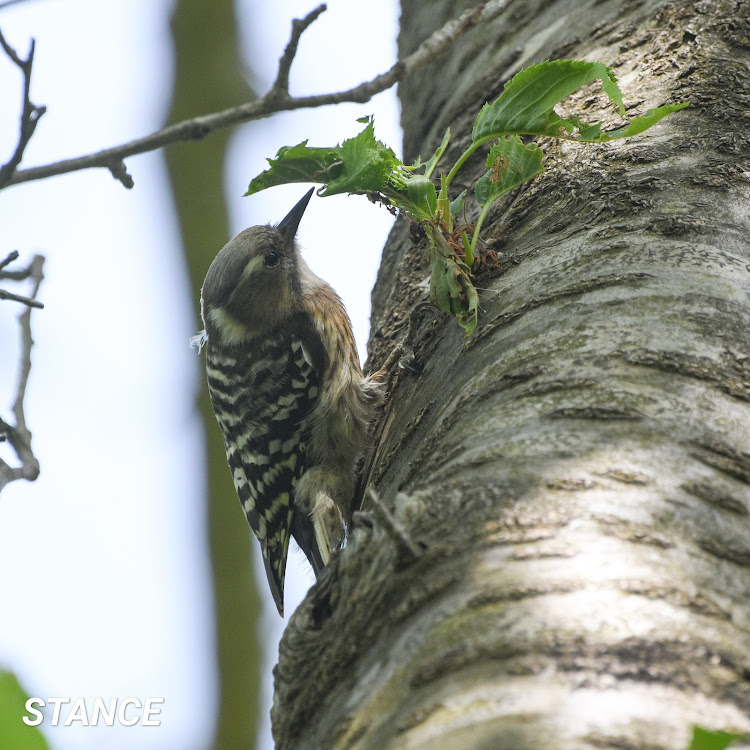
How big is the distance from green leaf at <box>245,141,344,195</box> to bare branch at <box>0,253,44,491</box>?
0.91 m

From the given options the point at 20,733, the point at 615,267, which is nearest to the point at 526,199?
the point at 615,267

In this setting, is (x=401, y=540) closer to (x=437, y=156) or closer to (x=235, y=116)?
(x=437, y=156)

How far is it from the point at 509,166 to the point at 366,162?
0.34 metres

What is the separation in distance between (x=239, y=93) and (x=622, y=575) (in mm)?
4928

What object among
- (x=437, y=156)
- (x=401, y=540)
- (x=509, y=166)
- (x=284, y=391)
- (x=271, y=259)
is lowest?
(x=401, y=540)

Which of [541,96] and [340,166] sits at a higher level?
[340,166]

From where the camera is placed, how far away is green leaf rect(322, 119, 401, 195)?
2.03m

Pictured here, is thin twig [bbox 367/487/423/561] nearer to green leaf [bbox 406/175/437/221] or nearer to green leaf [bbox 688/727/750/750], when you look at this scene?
green leaf [bbox 688/727/750/750]

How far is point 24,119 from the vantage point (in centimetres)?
204

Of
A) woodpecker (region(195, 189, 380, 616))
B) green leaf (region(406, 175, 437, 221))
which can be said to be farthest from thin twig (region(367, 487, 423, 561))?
woodpecker (region(195, 189, 380, 616))

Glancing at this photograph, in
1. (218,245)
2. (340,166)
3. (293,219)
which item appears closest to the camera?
(340,166)

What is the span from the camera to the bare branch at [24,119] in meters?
1.95

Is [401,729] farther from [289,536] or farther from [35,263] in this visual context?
[289,536]

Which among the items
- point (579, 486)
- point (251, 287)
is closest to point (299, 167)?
point (579, 486)
